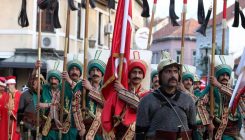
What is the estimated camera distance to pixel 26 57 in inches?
1299

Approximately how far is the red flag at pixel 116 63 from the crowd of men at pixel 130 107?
69mm

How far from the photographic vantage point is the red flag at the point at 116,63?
1044cm

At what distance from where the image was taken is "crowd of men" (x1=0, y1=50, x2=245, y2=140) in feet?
27.0

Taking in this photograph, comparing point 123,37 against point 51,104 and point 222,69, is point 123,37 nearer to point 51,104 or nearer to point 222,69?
point 222,69

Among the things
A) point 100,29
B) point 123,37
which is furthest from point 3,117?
point 100,29

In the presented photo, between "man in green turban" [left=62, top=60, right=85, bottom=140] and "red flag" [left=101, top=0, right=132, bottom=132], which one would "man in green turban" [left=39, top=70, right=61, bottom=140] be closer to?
"man in green turban" [left=62, top=60, right=85, bottom=140]

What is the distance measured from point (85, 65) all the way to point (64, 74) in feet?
2.67

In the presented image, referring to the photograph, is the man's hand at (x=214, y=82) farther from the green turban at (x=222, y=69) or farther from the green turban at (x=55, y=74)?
the green turban at (x=55, y=74)

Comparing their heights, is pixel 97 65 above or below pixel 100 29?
below

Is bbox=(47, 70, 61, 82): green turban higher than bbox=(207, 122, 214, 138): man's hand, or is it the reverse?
bbox=(47, 70, 61, 82): green turban

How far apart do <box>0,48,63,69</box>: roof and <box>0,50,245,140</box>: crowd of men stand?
14710 mm

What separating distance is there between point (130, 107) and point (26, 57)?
2302 cm

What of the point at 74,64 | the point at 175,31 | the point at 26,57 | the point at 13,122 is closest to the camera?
the point at 74,64

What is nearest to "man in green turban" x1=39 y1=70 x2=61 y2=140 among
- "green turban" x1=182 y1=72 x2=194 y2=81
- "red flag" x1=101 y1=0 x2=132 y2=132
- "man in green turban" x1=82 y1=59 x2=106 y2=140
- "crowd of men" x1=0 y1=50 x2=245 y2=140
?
"crowd of men" x1=0 y1=50 x2=245 y2=140
